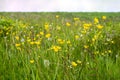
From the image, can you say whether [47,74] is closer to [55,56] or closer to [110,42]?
[55,56]

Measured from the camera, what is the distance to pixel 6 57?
4.18 m

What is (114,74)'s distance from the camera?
11.3ft

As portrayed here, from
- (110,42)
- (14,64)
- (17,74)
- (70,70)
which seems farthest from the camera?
(110,42)

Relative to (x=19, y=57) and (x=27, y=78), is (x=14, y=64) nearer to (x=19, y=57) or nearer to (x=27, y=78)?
(x=19, y=57)

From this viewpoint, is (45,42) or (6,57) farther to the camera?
(45,42)

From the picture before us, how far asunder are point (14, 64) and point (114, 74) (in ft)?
4.37

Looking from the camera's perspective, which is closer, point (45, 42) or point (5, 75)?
point (5, 75)

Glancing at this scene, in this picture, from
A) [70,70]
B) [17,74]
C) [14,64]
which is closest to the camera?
[70,70]

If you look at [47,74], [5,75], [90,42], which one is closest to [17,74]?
[5,75]

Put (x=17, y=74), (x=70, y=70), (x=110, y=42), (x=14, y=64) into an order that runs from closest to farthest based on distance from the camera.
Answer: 1. (x=70, y=70)
2. (x=17, y=74)
3. (x=14, y=64)
4. (x=110, y=42)

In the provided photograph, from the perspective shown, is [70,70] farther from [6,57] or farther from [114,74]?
[6,57]

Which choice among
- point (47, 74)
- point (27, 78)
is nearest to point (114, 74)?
point (47, 74)

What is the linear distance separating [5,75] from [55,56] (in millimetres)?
727

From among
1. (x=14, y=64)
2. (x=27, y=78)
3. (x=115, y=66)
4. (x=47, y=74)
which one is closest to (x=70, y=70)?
(x=47, y=74)
